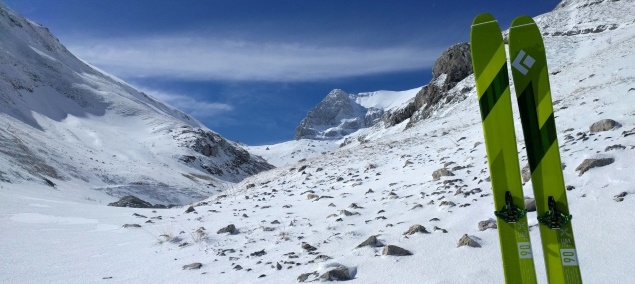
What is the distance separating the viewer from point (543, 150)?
404cm

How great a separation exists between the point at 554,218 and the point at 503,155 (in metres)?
0.68

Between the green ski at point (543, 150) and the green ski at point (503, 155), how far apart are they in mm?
160

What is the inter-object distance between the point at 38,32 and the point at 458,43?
81.4 m

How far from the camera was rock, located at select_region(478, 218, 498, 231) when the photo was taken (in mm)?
6023

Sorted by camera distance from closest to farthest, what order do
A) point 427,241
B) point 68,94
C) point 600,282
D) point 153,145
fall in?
1. point 600,282
2. point 427,241
3. point 153,145
4. point 68,94

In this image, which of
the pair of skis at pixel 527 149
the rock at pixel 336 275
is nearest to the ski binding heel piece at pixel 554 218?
the pair of skis at pixel 527 149

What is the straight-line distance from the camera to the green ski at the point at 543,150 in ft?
12.6

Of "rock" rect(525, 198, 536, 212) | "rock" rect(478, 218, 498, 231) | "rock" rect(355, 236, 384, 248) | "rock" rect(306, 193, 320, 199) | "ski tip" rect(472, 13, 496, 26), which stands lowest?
"rock" rect(355, 236, 384, 248)

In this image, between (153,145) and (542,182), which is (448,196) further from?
(153,145)

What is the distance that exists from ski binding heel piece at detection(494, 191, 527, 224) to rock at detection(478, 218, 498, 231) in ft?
7.32

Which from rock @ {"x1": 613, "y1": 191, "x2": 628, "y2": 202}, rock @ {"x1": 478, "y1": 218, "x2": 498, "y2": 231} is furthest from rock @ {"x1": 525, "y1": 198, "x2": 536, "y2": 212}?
rock @ {"x1": 613, "y1": 191, "x2": 628, "y2": 202}

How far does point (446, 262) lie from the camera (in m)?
5.17

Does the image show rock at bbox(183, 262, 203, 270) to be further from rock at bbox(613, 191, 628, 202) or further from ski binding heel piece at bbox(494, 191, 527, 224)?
rock at bbox(613, 191, 628, 202)

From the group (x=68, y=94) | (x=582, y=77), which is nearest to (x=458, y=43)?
(x=582, y=77)
